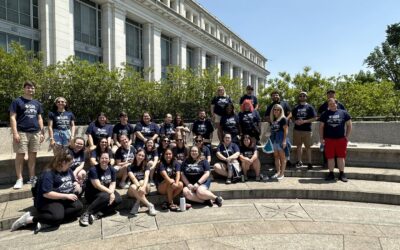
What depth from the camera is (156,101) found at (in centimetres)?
1583

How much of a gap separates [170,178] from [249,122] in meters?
2.79

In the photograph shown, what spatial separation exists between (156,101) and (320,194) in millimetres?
10711

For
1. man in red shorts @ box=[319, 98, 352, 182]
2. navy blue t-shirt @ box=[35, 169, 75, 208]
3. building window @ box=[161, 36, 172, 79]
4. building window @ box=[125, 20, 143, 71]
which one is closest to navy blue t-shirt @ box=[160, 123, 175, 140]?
navy blue t-shirt @ box=[35, 169, 75, 208]

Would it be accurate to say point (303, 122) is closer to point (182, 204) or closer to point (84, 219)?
point (182, 204)

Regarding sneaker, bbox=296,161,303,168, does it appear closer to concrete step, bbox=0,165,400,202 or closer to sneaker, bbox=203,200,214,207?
concrete step, bbox=0,165,400,202

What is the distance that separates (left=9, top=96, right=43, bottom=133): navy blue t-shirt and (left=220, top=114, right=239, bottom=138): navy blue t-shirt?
452 cm

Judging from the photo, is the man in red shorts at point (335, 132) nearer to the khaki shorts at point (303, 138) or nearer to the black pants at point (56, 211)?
the khaki shorts at point (303, 138)

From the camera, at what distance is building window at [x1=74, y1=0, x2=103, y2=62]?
83.3ft

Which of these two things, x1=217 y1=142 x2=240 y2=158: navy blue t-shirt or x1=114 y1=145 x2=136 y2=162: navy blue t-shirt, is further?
x1=217 y1=142 x2=240 y2=158: navy blue t-shirt

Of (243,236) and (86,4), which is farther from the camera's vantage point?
(86,4)

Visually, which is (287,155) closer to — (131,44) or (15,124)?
(15,124)

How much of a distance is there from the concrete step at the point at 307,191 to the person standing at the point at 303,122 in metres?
1.06

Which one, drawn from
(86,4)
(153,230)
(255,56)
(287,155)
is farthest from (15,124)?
(255,56)

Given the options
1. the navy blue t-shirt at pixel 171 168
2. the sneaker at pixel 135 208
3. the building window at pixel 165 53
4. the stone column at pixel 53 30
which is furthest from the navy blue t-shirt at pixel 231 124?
the building window at pixel 165 53
